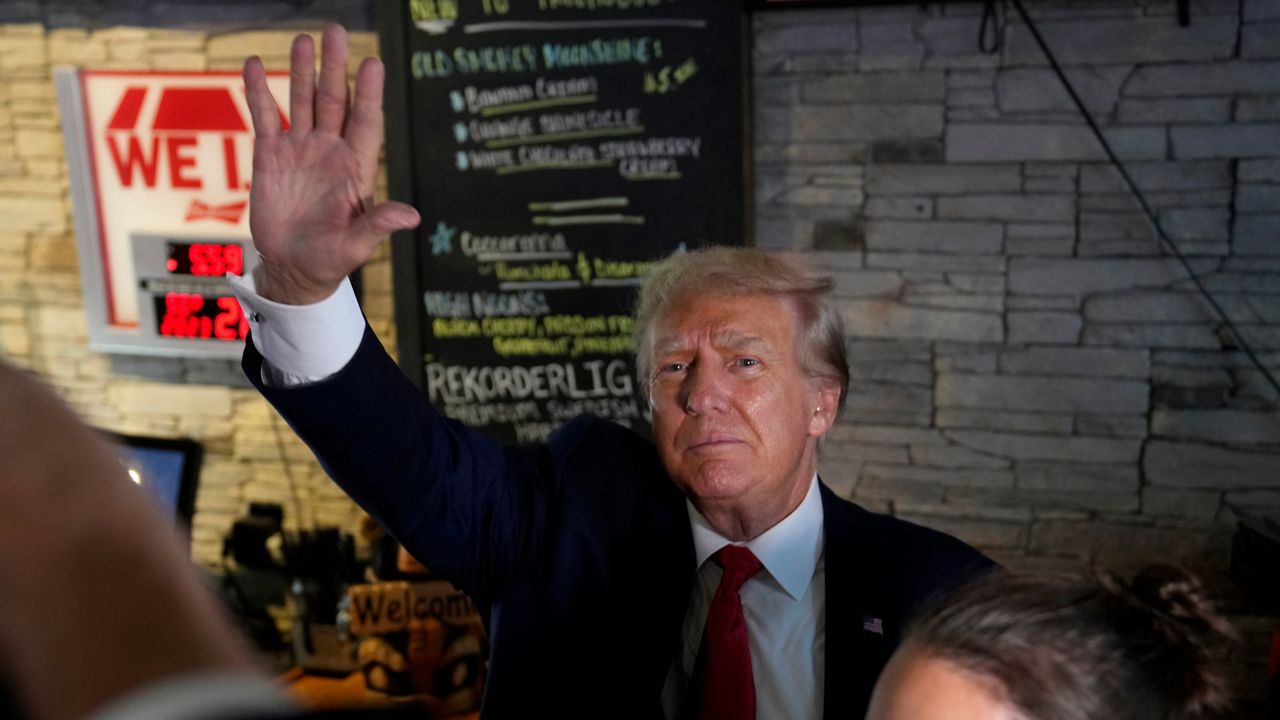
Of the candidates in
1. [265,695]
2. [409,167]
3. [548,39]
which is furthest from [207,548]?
[265,695]

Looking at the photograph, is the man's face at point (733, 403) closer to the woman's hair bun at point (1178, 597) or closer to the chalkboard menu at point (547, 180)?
the woman's hair bun at point (1178, 597)

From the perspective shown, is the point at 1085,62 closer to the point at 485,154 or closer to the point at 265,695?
the point at 485,154

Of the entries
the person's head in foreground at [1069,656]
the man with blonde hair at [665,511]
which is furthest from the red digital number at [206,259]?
the person's head in foreground at [1069,656]

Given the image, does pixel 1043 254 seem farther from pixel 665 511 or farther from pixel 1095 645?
pixel 1095 645

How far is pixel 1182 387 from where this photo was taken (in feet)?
8.65

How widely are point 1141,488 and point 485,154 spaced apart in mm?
1790

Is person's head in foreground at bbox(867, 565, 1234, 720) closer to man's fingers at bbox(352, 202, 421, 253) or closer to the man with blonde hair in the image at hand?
the man with blonde hair

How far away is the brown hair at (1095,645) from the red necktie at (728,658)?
50cm

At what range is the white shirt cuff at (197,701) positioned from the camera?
25 centimetres

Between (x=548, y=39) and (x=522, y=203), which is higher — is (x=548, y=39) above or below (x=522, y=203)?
above

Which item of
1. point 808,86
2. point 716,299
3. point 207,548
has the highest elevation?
point 808,86

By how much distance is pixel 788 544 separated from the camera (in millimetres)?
1648

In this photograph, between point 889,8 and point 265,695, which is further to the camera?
point 889,8

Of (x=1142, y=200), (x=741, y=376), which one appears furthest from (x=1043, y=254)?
(x=741, y=376)
